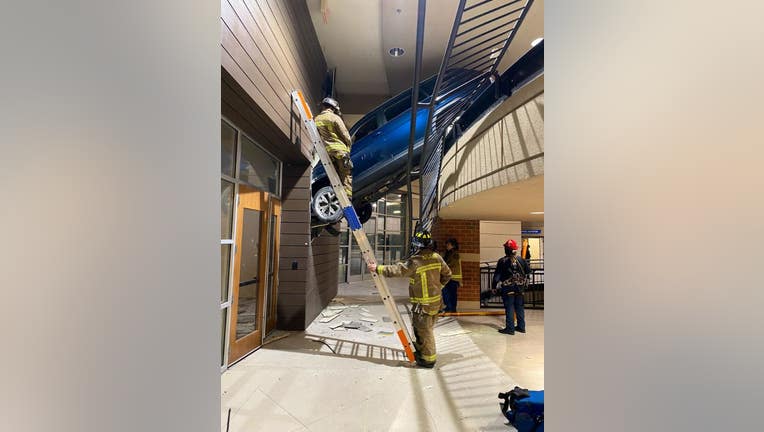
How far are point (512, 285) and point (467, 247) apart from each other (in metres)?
2.17

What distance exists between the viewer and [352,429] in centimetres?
259

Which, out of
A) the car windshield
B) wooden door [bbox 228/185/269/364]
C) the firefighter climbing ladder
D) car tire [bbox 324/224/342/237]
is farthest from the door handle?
the car windshield

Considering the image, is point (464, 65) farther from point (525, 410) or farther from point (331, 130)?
point (525, 410)

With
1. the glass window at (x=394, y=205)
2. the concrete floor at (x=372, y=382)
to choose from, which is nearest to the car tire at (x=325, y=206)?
the concrete floor at (x=372, y=382)

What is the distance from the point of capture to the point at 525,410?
2.51m

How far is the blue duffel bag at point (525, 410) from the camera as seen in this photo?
244 centimetres

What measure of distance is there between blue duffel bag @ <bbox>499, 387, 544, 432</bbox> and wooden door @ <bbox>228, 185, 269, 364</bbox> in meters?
2.95

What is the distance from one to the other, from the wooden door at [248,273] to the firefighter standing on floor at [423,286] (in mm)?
1556

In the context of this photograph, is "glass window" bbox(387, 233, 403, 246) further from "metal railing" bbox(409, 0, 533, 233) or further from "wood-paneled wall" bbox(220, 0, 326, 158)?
"wood-paneled wall" bbox(220, 0, 326, 158)
